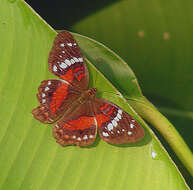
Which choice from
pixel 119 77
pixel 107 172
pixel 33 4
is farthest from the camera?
pixel 33 4

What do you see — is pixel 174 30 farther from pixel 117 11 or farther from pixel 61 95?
pixel 61 95

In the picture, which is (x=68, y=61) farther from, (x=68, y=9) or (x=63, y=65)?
(x=68, y=9)

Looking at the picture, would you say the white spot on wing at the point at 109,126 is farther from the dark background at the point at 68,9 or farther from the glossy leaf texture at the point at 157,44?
the dark background at the point at 68,9

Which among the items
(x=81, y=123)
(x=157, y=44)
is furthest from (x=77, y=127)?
(x=157, y=44)

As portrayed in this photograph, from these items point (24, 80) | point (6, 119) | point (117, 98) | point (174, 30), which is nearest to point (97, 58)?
point (117, 98)

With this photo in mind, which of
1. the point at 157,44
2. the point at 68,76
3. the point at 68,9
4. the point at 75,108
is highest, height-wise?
the point at 68,9

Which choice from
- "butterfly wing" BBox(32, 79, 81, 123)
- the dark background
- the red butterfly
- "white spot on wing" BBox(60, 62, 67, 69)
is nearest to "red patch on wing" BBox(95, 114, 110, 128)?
the red butterfly
